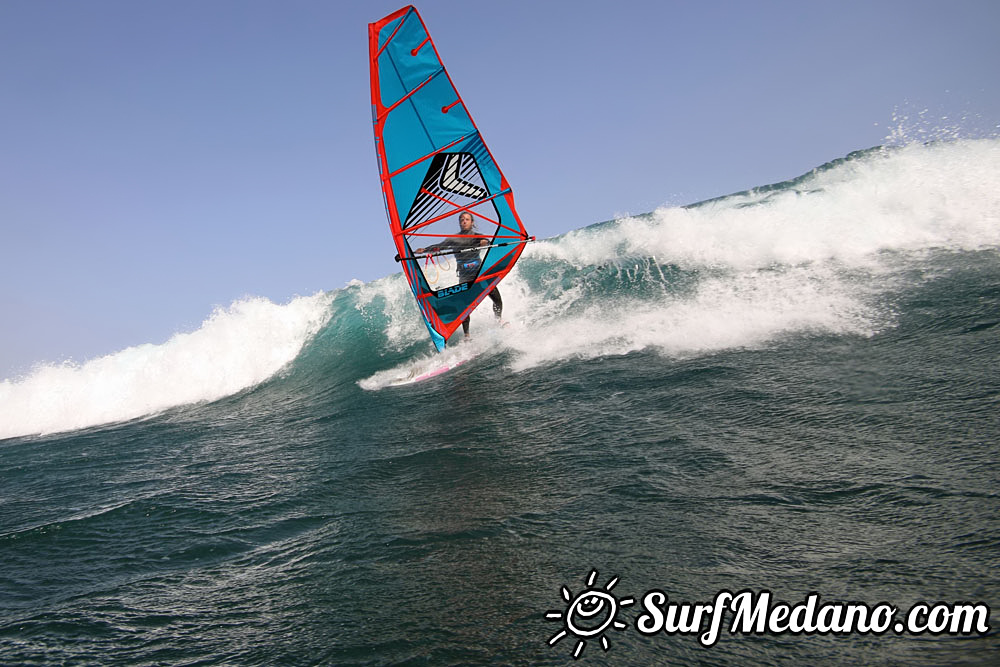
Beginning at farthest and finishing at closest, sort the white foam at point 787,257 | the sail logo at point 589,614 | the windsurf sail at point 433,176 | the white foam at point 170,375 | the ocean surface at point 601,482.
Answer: the white foam at point 170,375 → the windsurf sail at point 433,176 → the white foam at point 787,257 → the ocean surface at point 601,482 → the sail logo at point 589,614

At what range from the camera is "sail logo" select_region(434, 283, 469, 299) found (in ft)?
27.2

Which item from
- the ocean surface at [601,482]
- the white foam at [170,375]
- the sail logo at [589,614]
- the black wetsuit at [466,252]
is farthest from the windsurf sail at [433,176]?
the sail logo at [589,614]

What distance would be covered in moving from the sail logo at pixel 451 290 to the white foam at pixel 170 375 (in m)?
3.92

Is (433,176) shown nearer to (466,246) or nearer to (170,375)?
(466,246)

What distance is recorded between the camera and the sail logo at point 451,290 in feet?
27.2

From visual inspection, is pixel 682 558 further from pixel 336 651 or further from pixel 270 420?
pixel 270 420

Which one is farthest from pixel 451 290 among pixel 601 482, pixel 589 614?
pixel 589 614

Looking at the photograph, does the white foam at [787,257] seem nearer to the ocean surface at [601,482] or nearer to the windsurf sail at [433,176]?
the ocean surface at [601,482]

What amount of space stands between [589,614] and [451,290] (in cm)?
648

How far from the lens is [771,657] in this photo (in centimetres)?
181

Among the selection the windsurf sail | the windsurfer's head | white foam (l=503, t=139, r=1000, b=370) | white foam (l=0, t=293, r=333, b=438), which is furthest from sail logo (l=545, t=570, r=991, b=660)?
white foam (l=0, t=293, r=333, b=438)

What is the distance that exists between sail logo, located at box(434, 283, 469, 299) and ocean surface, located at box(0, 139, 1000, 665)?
831 millimetres

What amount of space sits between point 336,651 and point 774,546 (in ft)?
5.76

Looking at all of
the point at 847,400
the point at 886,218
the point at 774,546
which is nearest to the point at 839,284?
the point at 886,218
